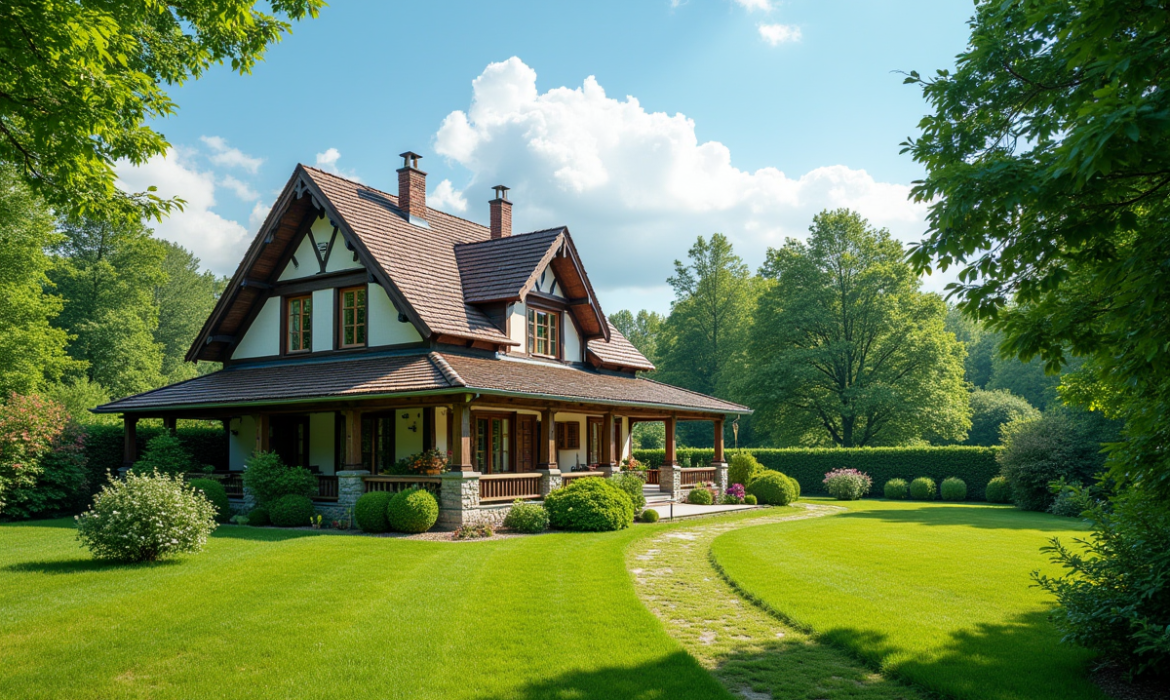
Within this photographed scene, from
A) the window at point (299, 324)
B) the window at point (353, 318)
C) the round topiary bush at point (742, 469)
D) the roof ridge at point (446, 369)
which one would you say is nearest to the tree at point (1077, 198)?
the roof ridge at point (446, 369)

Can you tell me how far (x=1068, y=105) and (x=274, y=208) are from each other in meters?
21.5

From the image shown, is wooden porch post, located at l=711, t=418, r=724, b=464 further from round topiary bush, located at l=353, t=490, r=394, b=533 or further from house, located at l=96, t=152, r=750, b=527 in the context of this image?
round topiary bush, located at l=353, t=490, r=394, b=533

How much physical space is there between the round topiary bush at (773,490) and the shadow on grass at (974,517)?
233 centimetres

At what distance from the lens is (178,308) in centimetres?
5547

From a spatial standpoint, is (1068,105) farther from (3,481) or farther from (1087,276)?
(3,481)

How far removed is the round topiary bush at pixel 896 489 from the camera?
116 ft

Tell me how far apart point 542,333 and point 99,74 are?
17909 mm

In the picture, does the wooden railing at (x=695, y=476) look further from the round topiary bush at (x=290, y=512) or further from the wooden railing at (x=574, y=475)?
the round topiary bush at (x=290, y=512)

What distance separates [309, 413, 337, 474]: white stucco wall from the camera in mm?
23562

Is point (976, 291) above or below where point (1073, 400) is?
above

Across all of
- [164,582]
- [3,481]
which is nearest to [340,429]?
[3,481]

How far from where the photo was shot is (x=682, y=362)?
60.5m

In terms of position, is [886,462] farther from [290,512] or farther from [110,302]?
[110,302]

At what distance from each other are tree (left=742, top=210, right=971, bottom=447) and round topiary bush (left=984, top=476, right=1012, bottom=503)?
30.2 feet
